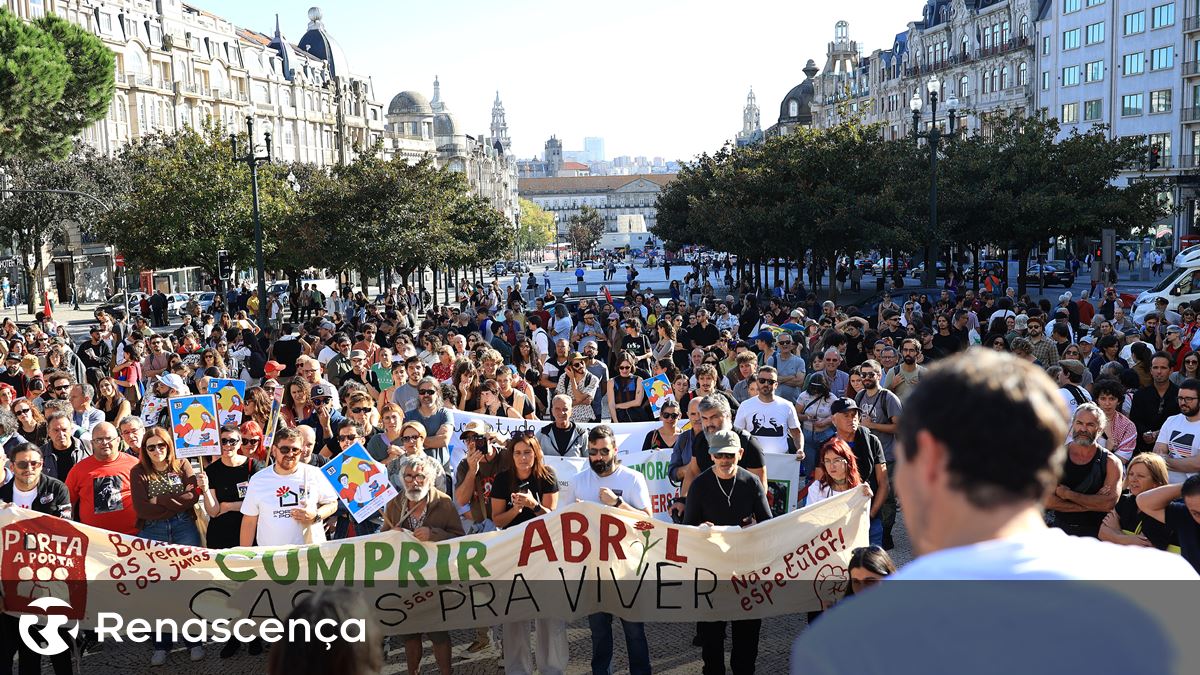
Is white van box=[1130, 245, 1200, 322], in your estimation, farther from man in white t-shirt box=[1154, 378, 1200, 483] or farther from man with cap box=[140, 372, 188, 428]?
man with cap box=[140, 372, 188, 428]

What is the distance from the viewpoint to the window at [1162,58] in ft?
218

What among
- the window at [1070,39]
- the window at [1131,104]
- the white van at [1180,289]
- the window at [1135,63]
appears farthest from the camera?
the window at [1070,39]

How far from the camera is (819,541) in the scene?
770 cm

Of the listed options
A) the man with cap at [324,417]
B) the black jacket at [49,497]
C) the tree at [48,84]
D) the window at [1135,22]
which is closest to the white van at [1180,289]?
the man with cap at [324,417]

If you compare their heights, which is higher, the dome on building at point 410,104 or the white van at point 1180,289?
the dome on building at point 410,104

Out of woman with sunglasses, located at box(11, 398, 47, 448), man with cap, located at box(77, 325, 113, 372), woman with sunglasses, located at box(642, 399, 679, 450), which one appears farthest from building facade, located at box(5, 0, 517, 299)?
woman with sunglasses, located at box(642, 399, 679, 450)

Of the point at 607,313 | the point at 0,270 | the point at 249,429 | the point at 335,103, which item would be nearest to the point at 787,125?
the point at 335,103

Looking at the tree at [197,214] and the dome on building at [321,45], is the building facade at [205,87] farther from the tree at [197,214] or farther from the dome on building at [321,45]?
the tree at [197,214]

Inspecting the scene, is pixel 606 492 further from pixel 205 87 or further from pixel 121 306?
pixel 205 87

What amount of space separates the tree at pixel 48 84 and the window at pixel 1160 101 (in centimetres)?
5621

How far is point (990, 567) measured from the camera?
1.74 m

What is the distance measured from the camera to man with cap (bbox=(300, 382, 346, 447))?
10570mm

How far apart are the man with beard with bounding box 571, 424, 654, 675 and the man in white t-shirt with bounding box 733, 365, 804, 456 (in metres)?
2.35

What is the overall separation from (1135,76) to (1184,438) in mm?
68318
